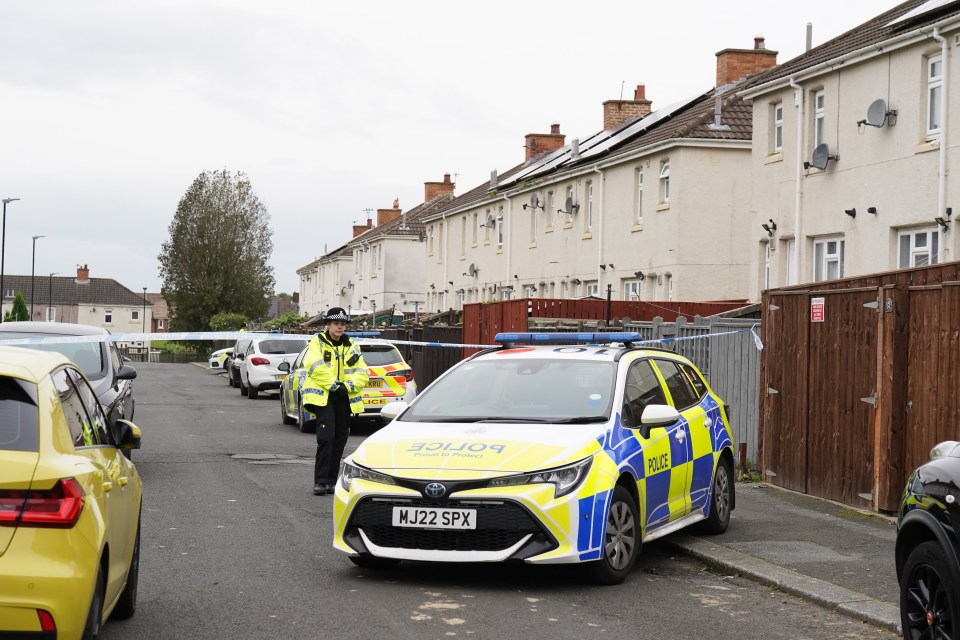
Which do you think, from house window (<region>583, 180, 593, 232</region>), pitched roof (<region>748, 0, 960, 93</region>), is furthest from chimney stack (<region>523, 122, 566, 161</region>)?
pitched roof (<region>748, 0, 960, 93</region>)

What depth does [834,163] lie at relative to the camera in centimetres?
2416

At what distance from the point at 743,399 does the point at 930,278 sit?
5333mm

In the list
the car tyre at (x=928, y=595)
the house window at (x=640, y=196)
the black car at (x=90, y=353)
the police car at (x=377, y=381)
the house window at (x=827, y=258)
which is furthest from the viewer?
the house window at (x=640, y=196)

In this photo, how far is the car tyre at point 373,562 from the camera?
820 cm

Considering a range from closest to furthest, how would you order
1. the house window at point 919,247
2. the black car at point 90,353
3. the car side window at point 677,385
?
the car side window at point 677,385 → the black car at point 90,353 → the house window at point 919,247

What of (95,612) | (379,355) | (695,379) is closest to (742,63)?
(379,355)

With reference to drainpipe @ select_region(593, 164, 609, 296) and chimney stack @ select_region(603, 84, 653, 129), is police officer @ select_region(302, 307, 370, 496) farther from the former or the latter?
chimney stack @ select_region(603, 84, 653, 129)

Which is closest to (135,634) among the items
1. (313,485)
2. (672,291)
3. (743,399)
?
(313,485)

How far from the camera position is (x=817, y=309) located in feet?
40.9

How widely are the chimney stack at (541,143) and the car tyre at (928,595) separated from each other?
49.0 meters

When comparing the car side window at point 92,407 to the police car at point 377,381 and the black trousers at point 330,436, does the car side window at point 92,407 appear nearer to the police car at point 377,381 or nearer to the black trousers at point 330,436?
the black trousers at point 330,436

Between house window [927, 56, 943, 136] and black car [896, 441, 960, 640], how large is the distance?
1650 cm

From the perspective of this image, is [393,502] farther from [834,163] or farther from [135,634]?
[834,163]

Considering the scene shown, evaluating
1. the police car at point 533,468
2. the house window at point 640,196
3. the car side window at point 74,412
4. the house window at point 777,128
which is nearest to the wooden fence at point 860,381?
the police car at point 533,468
